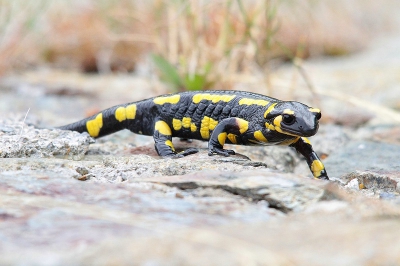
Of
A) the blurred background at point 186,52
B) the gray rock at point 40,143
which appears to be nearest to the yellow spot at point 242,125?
the gray rock at point 40,143

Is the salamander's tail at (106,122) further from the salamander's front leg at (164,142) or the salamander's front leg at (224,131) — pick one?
the salamander's front leg at (224,131)

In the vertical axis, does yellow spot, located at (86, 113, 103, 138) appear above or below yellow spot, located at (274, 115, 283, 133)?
below

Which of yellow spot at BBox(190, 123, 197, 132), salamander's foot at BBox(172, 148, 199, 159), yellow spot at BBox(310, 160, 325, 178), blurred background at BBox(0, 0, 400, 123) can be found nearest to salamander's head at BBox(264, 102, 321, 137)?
yellow spot at BBox(310, 160, 325, 178)

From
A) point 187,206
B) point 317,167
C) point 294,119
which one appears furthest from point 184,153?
point 187,206

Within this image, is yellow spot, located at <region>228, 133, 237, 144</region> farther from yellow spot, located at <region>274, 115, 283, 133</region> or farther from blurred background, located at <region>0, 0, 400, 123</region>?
blurred background, located at <region>0, 0, 400, 123</region>

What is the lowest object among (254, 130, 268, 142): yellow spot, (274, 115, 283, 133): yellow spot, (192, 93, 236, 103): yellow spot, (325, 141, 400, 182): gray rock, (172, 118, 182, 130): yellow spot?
(325, 141, 400, 182): gray rock

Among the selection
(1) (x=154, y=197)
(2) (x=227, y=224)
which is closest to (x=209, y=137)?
(1) (x=154, y=197)

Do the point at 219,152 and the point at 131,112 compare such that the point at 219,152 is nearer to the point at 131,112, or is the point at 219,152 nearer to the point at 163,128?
the point at 163,128
